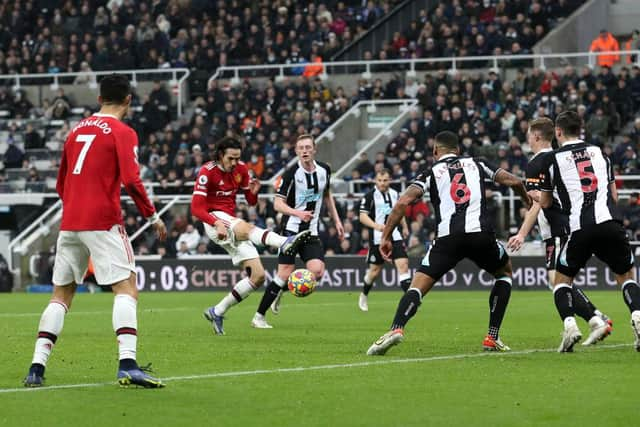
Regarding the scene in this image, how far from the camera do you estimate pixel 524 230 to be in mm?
12523

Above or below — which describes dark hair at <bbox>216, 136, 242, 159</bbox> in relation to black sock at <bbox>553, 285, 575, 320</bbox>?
above

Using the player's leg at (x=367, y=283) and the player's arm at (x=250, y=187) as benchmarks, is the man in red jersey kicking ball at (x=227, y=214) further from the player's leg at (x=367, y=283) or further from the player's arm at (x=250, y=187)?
the player's leg at (x=367, y=283)

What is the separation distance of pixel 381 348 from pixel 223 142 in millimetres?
4858

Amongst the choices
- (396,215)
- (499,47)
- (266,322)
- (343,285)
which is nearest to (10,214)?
(343,285)

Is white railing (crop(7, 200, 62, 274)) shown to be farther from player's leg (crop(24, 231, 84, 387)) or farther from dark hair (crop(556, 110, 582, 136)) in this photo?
player's leg (crop(24, 231, 84, 387))

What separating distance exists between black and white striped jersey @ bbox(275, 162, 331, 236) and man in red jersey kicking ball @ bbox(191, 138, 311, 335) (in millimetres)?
646

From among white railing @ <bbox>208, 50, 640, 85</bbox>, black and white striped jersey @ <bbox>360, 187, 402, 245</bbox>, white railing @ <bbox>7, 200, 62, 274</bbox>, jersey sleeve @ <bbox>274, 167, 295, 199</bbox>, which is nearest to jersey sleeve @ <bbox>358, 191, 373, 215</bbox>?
black and white striped jersey @ <bbox>360, 187, 402, 245</bbox>

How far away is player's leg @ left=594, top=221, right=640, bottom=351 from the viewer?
11914 millimetres

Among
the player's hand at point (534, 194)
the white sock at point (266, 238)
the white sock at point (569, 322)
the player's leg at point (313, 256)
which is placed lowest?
the player's leg at point (313, 256)

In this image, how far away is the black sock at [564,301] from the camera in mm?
12180

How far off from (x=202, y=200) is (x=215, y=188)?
0.89ft

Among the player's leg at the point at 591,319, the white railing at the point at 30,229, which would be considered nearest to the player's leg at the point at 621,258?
the player's leg at the point at 591,319

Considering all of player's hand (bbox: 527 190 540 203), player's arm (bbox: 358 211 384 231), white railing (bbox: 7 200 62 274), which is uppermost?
player's hand (bbox: 527 190 540 203)

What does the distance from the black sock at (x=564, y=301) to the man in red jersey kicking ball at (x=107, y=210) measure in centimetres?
434
